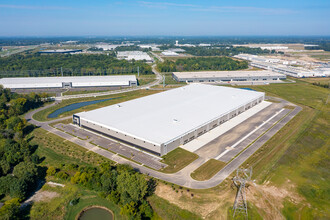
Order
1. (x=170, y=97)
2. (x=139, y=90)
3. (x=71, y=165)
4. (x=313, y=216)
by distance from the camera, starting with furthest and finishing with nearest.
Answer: (x=139, y=90) < (x=170, y=97) < (x=71, y=165) < (x=313, y=216)

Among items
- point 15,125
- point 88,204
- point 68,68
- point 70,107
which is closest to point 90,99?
point 70,107

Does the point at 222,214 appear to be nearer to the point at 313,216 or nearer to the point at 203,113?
the point at 313,216

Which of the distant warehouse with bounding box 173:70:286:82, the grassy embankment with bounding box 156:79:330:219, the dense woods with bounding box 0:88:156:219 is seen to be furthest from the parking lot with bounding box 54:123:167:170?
the distant warehouse with bounding box 173:70:286:82

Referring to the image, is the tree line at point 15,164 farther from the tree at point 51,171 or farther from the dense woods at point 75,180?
the tree at point 51,171

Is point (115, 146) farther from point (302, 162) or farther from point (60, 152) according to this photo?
point (302, 162)

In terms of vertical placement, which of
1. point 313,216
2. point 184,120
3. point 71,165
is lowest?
point 313,216

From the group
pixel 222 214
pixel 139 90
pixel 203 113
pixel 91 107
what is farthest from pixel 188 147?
pixel 139 90

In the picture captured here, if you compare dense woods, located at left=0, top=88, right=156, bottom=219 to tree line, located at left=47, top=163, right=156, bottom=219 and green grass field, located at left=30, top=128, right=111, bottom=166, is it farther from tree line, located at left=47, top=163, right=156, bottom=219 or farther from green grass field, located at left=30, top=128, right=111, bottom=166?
green grass field, located at left=30, top=128, right=111, bottom=166
